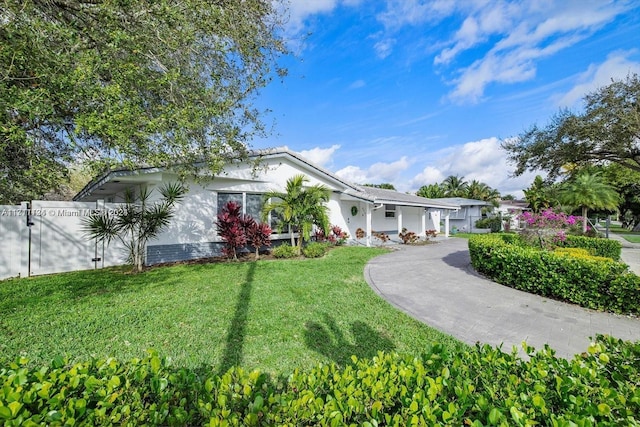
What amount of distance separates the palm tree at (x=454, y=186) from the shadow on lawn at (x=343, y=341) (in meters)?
47.6

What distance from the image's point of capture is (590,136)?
45.8 ft

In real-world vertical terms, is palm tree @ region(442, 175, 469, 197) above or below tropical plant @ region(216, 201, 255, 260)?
above

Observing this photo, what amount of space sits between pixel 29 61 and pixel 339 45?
9.65m

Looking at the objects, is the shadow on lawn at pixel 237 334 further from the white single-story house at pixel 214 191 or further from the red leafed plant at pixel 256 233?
the white single-story house at pixel 214 191

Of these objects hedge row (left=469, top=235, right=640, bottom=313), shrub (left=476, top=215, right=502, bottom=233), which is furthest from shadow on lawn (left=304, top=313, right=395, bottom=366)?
shrub (left=476, top=215, right=502, bottom=233)

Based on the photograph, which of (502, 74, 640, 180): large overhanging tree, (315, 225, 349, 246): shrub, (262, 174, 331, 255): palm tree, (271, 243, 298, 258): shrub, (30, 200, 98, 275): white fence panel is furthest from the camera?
(315, 225, 349, 246): shrub

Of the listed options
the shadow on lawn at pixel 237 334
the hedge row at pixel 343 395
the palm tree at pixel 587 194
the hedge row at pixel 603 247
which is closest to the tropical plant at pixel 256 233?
the shadow on lawn at pixel 237 334

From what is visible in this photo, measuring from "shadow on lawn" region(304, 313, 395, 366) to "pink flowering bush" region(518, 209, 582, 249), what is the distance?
894 centimetres

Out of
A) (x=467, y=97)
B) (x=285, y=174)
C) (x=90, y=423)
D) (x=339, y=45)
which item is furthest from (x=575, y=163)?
(x=90, y=423)

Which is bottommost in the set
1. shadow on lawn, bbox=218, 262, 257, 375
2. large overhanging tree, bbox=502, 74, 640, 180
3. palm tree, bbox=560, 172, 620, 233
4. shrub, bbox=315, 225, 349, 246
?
shadow on lawn, bbox=218, 262, 257, 375

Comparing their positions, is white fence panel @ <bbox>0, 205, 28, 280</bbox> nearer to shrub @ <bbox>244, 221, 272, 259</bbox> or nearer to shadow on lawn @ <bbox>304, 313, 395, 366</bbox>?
shrub @ <bbox>244, 221, 272, 259</bbox>

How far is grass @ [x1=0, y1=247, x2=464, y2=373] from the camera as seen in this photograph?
13.3 ft

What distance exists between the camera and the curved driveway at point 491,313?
4.95m

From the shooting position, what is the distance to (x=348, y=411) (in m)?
1.64
